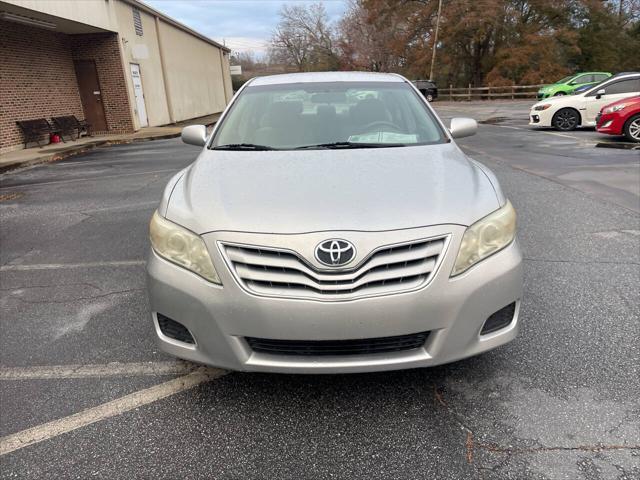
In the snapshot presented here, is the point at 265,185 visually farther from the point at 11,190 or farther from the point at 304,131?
the point at 11,190

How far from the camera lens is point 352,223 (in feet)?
7.16

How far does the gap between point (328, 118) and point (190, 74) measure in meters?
25.7

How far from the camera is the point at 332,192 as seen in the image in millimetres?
2424

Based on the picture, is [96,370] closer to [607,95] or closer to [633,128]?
[633,128]

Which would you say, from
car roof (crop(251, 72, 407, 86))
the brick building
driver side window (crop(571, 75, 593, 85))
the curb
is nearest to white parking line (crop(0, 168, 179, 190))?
the curb

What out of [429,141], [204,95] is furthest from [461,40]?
[429,141]

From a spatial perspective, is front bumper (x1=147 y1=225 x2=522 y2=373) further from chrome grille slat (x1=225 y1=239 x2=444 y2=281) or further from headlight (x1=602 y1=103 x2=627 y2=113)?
headlight (x1=602 y1=103 x2=627 y2=113)

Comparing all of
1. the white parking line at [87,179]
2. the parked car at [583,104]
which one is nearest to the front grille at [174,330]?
the white parking line at [87,179]

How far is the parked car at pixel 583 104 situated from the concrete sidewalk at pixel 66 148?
41.1 feet

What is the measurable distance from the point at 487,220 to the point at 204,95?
97.3 ft

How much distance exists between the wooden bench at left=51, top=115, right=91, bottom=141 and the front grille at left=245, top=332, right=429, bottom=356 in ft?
54.2

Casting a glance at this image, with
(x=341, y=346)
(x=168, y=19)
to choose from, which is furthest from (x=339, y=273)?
(x=168, y=19)

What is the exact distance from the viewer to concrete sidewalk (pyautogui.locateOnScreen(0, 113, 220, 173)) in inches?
473

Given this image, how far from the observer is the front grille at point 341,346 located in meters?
2.17
